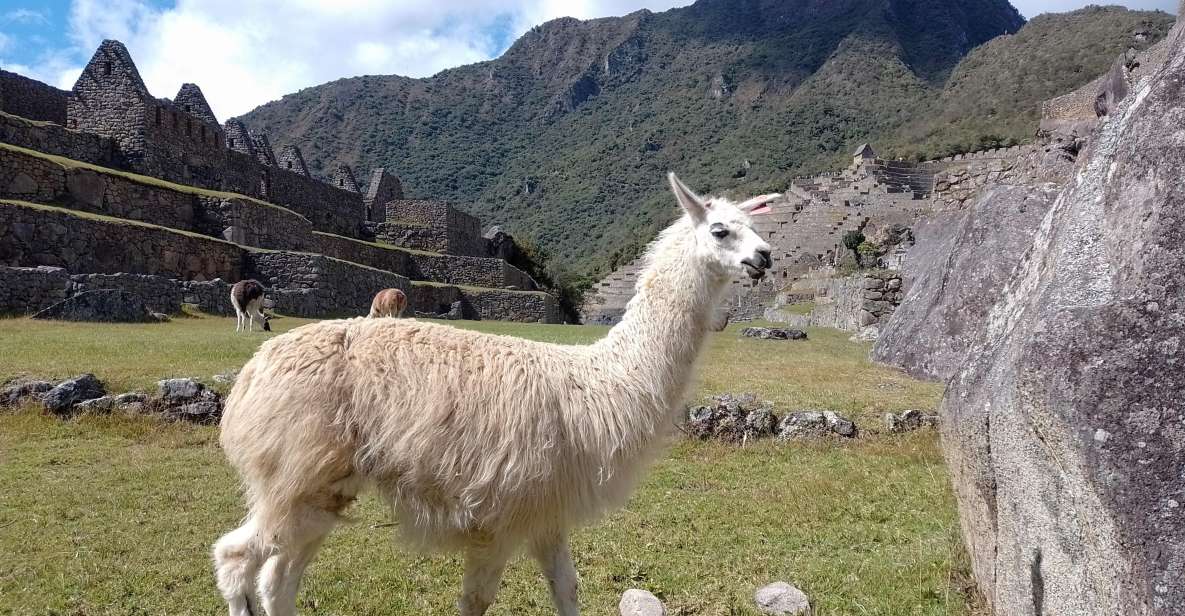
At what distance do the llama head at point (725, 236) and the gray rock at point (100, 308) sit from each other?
14.2 metres

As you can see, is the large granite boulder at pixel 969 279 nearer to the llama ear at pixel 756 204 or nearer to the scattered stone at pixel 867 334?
the scattered stone at pixel 867 334

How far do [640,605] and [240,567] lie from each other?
1786 millimetres

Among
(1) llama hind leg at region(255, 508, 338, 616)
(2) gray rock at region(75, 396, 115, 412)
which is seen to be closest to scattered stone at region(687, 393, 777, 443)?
(1) llama hind leg at region(255, 508, 338, 616)

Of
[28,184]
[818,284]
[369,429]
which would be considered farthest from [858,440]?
[818,284]

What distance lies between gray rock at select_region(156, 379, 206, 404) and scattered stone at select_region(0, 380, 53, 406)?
1059mm

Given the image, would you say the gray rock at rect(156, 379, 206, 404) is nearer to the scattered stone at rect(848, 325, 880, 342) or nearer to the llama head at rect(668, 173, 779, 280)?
the llama head at rect(668, 173, 779, 280)

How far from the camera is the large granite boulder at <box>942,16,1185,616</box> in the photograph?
208 cm

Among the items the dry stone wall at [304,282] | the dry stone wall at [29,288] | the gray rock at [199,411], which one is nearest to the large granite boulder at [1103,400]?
the gray rock at [199,411]

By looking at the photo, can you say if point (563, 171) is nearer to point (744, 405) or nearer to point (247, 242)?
point (247, 242)

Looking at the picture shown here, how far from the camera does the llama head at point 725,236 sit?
3355mm

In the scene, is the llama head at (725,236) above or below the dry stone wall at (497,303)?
above

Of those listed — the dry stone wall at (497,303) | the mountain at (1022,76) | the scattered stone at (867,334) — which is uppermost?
the mountain at (1022,76)

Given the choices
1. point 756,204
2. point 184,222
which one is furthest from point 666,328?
point 184,222

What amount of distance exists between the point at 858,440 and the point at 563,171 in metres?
82.0
